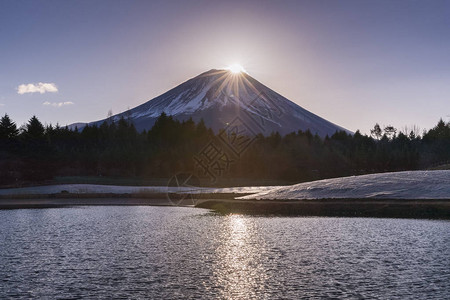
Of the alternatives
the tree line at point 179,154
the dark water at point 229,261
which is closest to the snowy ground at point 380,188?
the dark water at point 229,261

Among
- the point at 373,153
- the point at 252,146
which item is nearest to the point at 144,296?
the point at 252,146

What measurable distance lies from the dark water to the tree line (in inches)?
3339

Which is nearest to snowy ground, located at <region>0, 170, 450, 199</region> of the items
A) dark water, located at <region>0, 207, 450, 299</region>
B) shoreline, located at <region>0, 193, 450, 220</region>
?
shoreline, located at <region>0, 193, 450, 220</region>

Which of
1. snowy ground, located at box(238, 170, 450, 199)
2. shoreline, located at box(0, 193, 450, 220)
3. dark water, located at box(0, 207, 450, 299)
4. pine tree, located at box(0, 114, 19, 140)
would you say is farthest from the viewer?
pine tree, located at box(0, 114, 19, 140)

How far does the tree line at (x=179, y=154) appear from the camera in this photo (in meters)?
116

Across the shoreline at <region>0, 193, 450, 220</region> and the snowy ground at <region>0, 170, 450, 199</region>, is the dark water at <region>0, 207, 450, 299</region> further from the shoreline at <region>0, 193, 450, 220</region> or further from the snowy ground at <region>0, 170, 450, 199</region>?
the snowy ground at <region>0, 170, 450, 199</region>

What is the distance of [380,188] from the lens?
2094 inches

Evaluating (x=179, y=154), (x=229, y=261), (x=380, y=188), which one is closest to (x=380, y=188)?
(x=380, y=188)

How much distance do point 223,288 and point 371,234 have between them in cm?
1737

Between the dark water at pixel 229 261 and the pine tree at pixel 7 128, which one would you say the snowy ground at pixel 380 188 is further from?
the pine tree at pixel 7 128

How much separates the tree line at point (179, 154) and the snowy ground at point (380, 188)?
73906 mm

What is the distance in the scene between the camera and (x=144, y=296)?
52.5 ft

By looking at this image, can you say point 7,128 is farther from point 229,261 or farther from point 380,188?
point 229,261

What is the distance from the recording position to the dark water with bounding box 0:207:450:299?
660 inches
